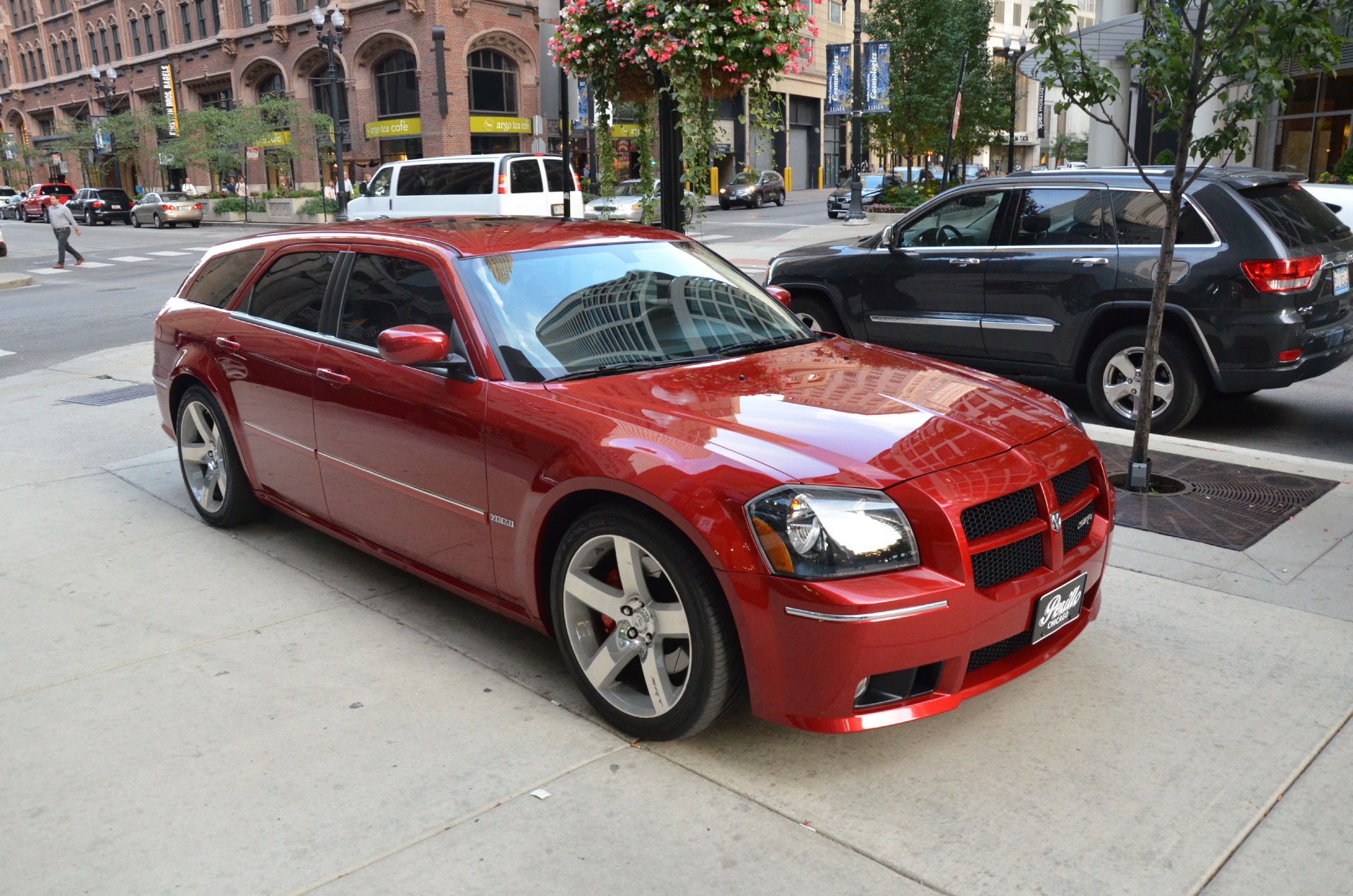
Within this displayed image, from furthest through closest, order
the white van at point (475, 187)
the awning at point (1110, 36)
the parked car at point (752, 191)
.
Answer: the parked car at point (752, 191)
the white van at point (475, 187)
the awning at point (1110, 36)

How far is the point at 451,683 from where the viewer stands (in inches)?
156

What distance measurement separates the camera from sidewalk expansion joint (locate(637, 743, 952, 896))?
2.79m

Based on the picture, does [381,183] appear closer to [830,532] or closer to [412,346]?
[412,346]

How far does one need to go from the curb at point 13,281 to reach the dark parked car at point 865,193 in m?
21.7

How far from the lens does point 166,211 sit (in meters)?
46.1

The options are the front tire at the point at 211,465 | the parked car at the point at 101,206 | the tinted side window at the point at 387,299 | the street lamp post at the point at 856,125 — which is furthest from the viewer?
the parked car at the point at 101,206

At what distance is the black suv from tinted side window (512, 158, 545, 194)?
53.7 ft

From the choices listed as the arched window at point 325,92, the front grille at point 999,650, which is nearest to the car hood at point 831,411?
the front grille at point 999,650

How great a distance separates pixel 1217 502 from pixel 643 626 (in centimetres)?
385

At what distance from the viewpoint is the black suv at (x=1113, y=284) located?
23.2 ft

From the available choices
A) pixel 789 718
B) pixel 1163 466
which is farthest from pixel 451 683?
pixel 1163 466

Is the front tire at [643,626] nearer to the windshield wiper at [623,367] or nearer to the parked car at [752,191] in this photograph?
the windshield wiper at [623,367]

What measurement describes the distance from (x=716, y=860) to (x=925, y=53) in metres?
34.4

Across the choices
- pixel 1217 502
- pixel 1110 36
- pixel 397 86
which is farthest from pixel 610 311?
pixel 397 86
